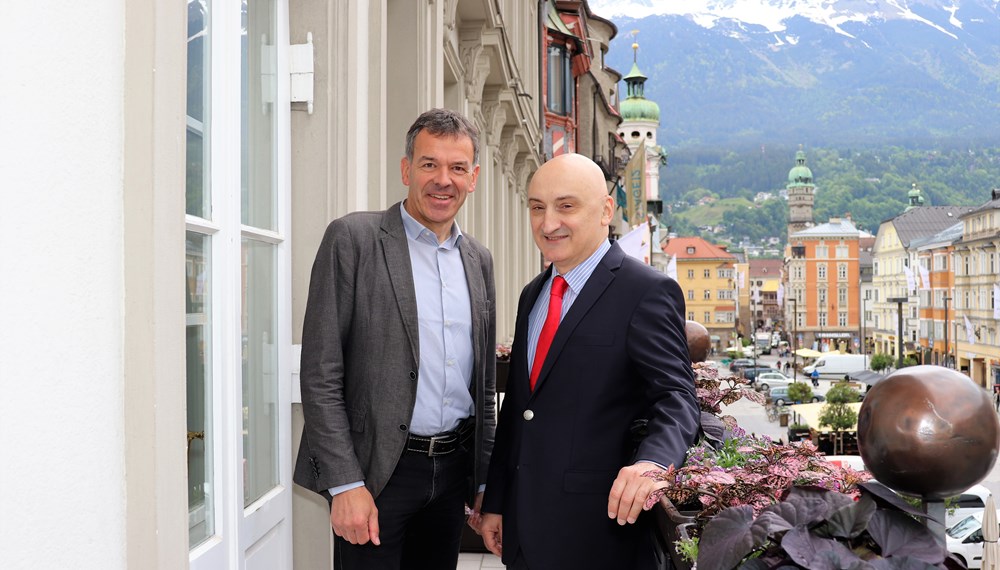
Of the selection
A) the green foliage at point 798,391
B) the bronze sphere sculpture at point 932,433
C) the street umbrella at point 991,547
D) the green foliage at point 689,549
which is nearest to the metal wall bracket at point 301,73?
the green foliage at point 689,549

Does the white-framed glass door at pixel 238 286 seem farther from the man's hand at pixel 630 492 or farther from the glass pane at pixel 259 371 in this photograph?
the man's hand at pixel 630 492

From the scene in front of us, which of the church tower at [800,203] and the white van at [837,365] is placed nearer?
the white van at [837,365]

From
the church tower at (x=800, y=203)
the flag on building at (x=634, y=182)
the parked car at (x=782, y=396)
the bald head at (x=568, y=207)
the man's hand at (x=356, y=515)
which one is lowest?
the parked car at (x=782, y=396)

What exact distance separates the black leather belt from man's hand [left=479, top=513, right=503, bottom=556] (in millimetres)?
227

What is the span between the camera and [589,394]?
258 cm

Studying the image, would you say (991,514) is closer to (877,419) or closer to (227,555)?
(877,419)

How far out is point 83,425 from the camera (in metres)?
1.80

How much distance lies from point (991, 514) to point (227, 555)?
2107 mm

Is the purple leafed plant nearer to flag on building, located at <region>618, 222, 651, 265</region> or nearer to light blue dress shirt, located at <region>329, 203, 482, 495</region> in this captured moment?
light blue dress shirt, located at <region>329, 203, 482, 495</region>

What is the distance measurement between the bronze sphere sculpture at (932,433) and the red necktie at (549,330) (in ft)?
3.72

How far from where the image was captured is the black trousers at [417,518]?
286 centimetres

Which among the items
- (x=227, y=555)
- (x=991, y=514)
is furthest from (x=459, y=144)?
(x=991, y=514)

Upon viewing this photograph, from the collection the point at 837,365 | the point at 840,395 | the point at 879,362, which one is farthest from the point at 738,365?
the point at 840,395

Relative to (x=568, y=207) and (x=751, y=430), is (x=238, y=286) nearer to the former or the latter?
(x=568, y=207)
